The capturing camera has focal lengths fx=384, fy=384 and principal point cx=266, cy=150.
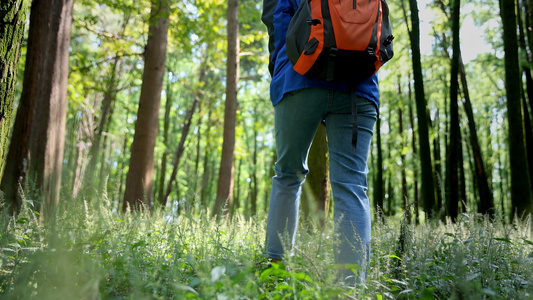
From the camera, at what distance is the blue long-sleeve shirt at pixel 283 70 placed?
228cm

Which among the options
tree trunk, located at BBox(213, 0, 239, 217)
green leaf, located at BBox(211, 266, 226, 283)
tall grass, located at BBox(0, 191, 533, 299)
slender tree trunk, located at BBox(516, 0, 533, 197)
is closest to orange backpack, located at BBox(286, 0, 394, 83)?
tall grass, located at BBox(0, 191, 533, 299)

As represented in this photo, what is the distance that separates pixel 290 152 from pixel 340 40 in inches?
28.9

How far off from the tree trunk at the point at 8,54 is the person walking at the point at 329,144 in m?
1.67

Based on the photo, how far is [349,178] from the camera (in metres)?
2.20

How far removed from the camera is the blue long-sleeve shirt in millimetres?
2277

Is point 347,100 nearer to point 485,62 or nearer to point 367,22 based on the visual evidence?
point 367,22

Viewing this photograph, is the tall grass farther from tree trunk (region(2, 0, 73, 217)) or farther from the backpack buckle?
tree trunk (region(2, 0, 73, 217))

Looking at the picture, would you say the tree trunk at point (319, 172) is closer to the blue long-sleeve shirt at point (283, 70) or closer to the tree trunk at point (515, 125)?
the blue long-sleeve shirt at point (283, 70)

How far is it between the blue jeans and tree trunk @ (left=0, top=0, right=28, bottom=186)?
5.64 ft

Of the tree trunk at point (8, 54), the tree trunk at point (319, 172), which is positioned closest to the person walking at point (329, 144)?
the tree trunk at point (8, 54)

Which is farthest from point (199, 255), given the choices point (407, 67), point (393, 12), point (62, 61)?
point (407, 67)

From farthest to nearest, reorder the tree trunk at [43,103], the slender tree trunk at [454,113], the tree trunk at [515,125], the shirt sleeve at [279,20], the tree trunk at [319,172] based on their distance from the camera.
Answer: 1. the slender tree trunk at [454,113]
2. the tree trunk at [515,125]
3. the tree trunk at [319,172]
4. the tree trunk at [43,103]
5. the shirt sleeve at [279,20]

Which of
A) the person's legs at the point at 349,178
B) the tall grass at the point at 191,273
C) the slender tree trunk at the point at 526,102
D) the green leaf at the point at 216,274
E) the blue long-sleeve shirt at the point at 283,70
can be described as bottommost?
the tall grass at the point at 191,273

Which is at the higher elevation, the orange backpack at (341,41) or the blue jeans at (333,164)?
the orange backpack at (341,41)
